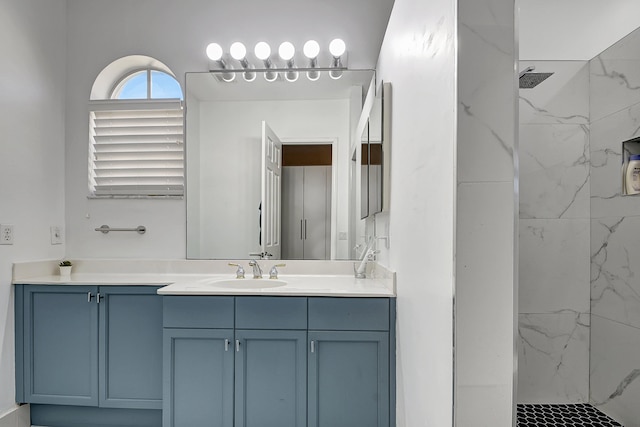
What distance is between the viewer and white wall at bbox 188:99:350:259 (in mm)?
2441

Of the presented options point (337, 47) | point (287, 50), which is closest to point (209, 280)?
point (287, 50)

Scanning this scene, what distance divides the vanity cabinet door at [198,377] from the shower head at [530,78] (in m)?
1.94

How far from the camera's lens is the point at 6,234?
2.09 m


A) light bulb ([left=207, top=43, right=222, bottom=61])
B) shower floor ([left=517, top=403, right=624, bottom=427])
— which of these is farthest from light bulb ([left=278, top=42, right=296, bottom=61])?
shower floor ([left=517, top=403, right=624, bottom=427])

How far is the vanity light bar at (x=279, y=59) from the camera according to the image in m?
2.44

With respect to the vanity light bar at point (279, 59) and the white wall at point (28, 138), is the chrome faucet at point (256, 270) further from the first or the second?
the white wall at point (28, 138)

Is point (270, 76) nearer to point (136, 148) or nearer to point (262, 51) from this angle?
point (262, 51)

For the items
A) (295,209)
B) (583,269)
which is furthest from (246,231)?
(583,269)

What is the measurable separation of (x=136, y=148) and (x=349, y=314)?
1.83 m

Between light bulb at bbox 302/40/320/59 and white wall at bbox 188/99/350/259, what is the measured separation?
298mm

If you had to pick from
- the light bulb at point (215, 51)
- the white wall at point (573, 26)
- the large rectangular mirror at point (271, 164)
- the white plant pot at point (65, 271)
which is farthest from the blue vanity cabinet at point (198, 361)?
the white wall at point (573, 26)

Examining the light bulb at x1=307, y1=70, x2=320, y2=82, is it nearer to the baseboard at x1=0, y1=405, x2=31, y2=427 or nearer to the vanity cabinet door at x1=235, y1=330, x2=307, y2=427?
the vanity cabinet door at x1=235, y1=330, x2=307, y2=427

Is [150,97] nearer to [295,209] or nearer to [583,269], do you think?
[295,209]

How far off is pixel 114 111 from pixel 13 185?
0.76 meters
